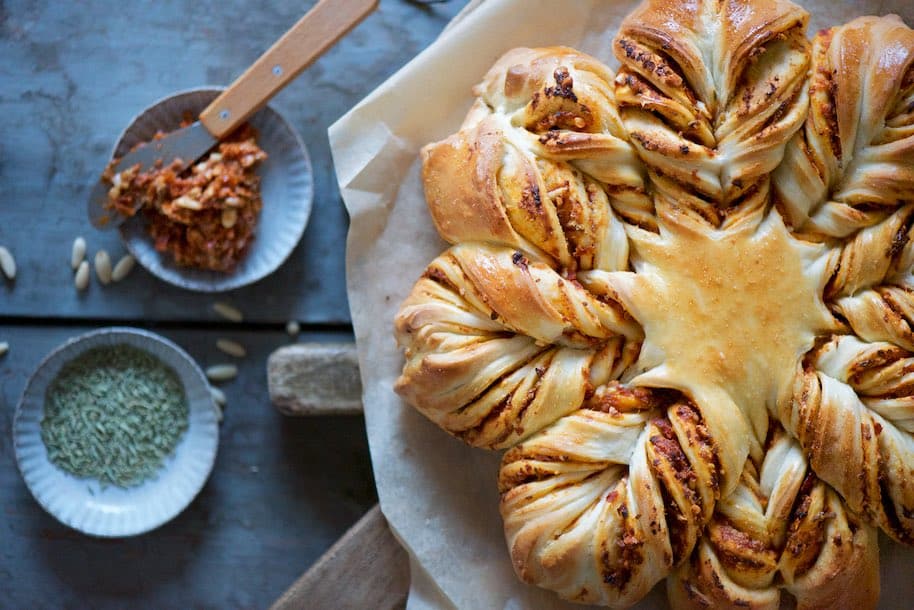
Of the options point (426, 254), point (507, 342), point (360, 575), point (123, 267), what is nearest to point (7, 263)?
point (123, 267)

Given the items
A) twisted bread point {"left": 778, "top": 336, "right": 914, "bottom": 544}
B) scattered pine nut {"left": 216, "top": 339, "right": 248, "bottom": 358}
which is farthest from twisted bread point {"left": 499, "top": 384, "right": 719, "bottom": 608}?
scattered pine nut {"left": 216, "top": 339, "right": 248, "bottom": 358}

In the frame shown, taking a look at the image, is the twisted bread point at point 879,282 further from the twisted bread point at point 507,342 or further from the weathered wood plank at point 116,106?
the weathered wood plank at point 116,106

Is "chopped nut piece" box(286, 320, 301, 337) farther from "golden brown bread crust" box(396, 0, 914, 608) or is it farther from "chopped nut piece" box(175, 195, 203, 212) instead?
"golden brown bread crust" box(396, 0, 914, 608)

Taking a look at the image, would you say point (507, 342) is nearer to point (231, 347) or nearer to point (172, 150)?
point (231, 347)

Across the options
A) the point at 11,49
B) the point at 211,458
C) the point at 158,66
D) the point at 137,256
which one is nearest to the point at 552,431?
the point at 211,458

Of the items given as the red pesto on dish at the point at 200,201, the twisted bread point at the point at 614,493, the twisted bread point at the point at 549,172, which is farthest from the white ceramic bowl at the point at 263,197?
the twisted bread point at the point at 614,493

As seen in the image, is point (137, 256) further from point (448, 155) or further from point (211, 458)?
point (448, 155)
